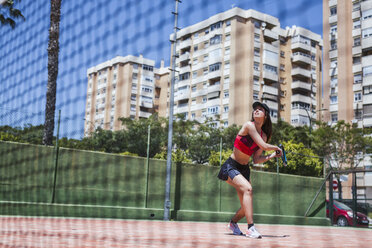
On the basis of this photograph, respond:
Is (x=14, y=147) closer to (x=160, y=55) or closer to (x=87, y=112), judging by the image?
(x=87, y=112)

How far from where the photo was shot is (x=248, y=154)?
4.73 m

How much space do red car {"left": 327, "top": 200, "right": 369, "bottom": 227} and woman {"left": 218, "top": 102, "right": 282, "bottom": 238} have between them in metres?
9.14

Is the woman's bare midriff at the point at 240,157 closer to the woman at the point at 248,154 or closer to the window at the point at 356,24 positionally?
the woman at the point at 248,154

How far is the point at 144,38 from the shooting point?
560 centimetres

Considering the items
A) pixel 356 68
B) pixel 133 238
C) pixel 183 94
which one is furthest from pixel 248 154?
pixel 183 94

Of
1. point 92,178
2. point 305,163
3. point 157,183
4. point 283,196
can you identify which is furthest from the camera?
point 305,163

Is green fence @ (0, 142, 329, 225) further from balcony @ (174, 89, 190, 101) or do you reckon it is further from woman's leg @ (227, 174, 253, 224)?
woman's leg @ (227, 174, 253, 224)

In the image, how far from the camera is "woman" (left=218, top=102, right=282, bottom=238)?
4.58 meters

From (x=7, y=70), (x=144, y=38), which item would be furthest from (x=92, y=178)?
(x=144, y=38)

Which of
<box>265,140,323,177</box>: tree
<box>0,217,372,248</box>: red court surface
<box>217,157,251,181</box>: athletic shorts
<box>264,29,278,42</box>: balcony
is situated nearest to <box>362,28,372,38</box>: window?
<box>264,29,278,42</box>: balcony

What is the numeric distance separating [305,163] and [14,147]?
36.7 ft

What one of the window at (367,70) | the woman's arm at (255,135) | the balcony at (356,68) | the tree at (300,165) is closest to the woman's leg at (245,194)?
the woman's arm at (255,135)

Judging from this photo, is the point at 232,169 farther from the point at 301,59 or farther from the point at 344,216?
the point at 344,216

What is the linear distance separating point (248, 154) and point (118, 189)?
5.52m
